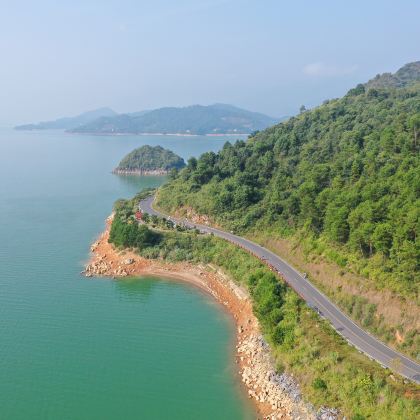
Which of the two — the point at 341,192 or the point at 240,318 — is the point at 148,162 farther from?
the point at 240,318

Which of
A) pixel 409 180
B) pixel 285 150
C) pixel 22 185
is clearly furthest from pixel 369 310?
pixel 22 185

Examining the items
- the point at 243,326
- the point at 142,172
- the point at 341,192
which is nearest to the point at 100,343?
the point at 243,326

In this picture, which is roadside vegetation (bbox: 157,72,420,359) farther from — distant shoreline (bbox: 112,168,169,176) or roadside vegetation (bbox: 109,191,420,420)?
distant shoreline (bbox: 112,168,169,176)

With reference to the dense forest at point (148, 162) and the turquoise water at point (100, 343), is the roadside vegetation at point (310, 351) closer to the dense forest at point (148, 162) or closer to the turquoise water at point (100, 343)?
the turquoise water at point (100, 343)

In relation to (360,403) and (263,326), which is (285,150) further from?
(360,403)

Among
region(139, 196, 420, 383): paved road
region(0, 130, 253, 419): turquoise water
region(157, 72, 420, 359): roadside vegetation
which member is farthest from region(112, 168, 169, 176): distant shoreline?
region(139, 196, 420, 383): paved road

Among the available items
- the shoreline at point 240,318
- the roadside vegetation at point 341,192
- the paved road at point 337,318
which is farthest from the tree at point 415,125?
the shoreline at point 240,318
